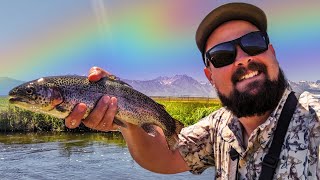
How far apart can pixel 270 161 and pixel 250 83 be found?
0.83 m

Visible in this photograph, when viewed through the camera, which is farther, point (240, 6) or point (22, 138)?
point (22, 138)

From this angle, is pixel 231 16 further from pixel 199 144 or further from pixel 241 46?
pixel 199 144

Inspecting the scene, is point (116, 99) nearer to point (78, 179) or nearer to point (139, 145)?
point (139, 145)

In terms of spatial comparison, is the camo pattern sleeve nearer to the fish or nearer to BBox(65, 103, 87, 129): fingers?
the fish

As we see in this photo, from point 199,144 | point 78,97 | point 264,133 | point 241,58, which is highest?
point 241,58

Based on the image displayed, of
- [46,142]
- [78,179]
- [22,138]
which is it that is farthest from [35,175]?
[22,138]

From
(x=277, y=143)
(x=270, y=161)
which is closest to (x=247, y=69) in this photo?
(x=277, y=143)


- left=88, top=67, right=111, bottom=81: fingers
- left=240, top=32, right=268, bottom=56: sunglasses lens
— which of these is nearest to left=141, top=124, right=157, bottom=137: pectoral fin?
left=88, top=67, right=111, bottom=81: fingers

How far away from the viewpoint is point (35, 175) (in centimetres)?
2691

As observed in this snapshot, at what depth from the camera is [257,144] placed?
3926mm

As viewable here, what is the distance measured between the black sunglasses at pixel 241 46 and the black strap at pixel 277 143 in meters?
0.68

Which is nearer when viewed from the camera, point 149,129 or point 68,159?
point 149,129

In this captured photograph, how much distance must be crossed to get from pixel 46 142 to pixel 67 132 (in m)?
9.00

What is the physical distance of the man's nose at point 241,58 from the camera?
13.9ft
